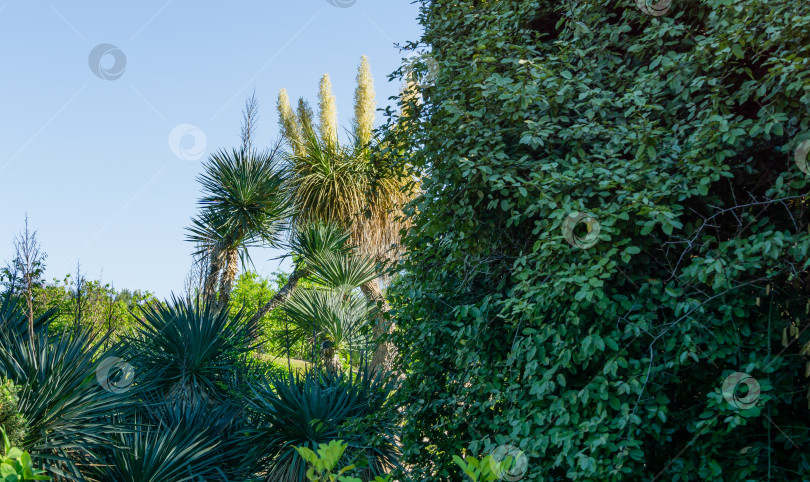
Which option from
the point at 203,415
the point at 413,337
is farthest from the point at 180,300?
the point at 413,337

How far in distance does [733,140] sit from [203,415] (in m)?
5.63

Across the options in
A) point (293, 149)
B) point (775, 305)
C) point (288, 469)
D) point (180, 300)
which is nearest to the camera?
point (775, 305)

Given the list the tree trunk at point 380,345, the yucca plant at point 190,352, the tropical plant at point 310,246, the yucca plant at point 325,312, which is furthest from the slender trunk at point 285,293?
the yucca plant at point 190,352

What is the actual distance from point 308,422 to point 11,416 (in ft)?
7.86

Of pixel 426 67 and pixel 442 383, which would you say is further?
pixel 426 67

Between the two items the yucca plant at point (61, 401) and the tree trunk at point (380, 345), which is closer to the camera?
the yucca plant at point (61, 401)

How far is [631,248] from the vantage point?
3.23 m

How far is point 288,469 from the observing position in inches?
224

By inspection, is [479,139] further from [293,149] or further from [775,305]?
[293,149]

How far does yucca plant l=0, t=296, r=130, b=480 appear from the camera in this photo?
4.91 meters

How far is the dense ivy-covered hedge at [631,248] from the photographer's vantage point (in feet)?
10.7
